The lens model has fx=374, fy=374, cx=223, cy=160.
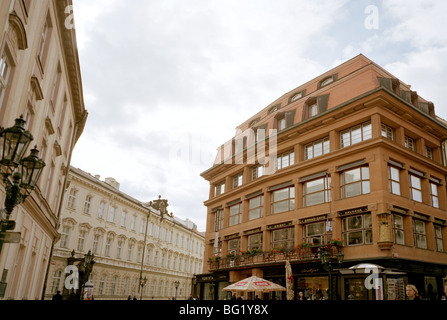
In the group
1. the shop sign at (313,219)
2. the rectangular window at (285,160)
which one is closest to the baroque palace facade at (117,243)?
the rectangular window at (285,160)

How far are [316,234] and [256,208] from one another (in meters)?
8.08

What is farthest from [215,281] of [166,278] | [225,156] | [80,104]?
[166,278]

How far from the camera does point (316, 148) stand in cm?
2894

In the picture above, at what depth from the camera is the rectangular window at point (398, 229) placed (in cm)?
2301

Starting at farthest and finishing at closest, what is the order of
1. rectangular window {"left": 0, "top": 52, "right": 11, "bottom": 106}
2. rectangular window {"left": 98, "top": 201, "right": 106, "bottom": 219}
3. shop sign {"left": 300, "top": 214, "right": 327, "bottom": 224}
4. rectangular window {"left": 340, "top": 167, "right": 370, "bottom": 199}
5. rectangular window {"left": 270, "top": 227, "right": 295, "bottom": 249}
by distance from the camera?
rectangular window {"left": 98, "top": 201, "right": 106, "bottom": 219} → rectangular window {"left": 270, "top": 227, "right": 295, "bottom": 249} → shop sign {"left": 300, "top": 214, "right": 327, "bottom": 224} → rectangular window {"left": 340, "top": 167, "right": 370, "bottom": 199} → rectangular window {"left": 0, "top": 52, "right": 11, "bottom": 106}

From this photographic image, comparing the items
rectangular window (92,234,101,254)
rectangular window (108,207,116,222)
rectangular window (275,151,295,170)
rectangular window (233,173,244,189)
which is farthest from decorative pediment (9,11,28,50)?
rectangular window (108,207,116,222)

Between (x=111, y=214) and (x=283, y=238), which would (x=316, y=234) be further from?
(x=111, y=214)

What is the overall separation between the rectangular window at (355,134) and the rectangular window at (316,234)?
5.97 meters

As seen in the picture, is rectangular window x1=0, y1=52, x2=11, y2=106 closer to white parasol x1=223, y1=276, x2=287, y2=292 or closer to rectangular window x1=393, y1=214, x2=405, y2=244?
white parasol x1=223, y1=276, x2=287, y2=292

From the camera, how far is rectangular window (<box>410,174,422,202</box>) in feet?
83.9

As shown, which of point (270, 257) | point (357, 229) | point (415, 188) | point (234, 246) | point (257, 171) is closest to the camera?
point (357, 229)

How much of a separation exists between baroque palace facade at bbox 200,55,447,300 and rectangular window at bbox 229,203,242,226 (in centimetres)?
98

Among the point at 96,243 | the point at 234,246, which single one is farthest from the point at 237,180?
the point at 96,243
